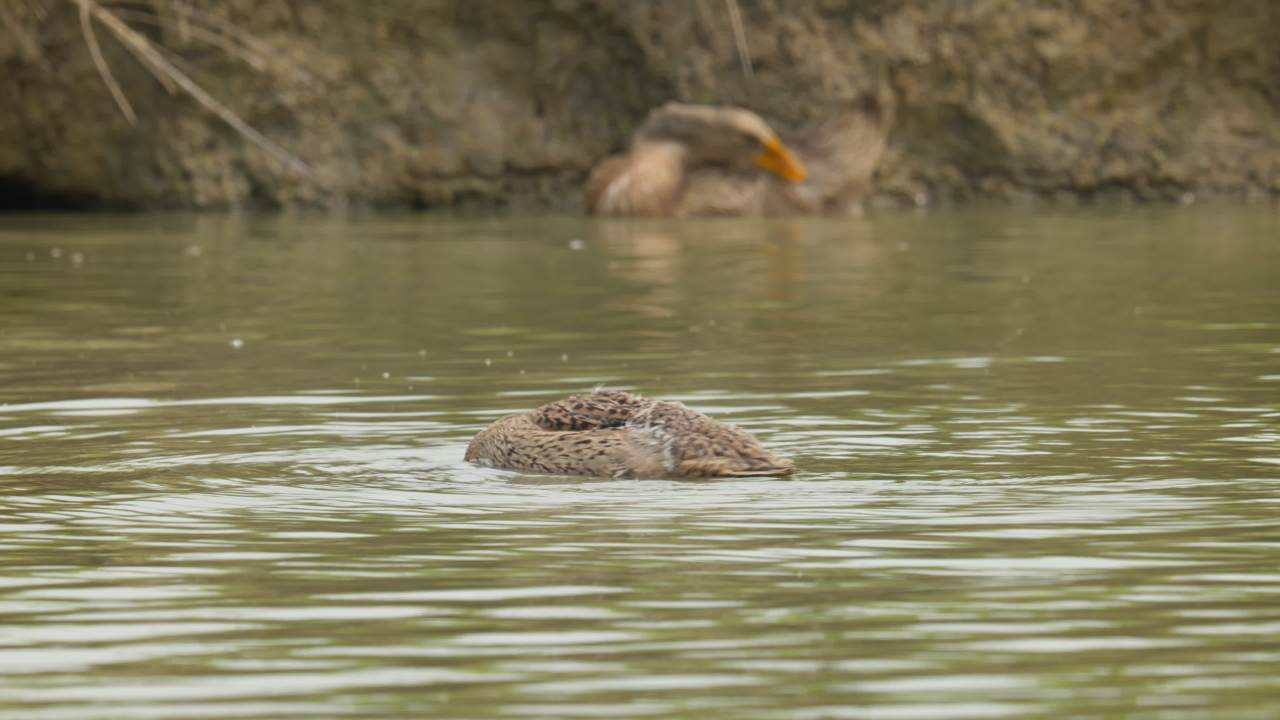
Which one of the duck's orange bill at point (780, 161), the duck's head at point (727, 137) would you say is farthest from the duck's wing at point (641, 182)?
the duck's orange bill at point (780, 161)

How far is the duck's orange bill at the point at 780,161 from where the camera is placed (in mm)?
24406

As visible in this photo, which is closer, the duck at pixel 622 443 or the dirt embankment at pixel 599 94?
the duck at pixel 622 443

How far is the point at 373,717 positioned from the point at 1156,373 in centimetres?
662

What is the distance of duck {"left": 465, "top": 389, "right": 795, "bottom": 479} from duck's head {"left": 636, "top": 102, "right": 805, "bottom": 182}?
16.3m

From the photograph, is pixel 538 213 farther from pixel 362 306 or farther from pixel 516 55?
pixel 362 306

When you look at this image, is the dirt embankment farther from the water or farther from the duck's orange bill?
the water

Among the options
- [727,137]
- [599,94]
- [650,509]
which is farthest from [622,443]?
[599,94]

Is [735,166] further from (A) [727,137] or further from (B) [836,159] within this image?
(B) [836,159]

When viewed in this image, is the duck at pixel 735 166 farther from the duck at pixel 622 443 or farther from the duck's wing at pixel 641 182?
the duck at pixel 622 443

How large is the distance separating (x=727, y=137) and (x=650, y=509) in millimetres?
17633

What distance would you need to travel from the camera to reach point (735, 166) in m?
25.0

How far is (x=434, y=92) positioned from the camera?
87.5 feet

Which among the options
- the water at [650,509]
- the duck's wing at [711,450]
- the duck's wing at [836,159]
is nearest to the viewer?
the water at [650,509]

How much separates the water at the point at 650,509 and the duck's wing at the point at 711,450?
14cm
